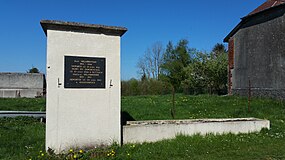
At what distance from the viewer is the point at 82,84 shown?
5.57m

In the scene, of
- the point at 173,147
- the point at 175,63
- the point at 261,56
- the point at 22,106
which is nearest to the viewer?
the point at 173,147

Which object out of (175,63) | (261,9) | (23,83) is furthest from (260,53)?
(23,83)

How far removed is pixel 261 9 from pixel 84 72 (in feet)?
61.2

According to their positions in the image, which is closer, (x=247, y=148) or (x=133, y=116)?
(x=247, y=148)

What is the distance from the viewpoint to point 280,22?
53.7ft

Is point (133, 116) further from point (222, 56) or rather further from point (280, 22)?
point (222, 56)

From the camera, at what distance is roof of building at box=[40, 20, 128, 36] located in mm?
5280

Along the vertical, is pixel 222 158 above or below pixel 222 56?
below

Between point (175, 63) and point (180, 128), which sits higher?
point (175, 63)

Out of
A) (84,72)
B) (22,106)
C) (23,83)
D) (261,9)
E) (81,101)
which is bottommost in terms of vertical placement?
(22,106)

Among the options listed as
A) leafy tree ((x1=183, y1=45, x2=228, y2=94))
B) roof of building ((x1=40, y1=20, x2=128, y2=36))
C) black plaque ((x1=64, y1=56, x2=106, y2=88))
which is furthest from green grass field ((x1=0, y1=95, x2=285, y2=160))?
leafy tree ((x1=183, y1=45, x2=228, y2=94))

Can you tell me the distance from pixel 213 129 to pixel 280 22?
42.7ft

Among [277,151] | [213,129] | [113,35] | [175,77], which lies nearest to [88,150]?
[113,35]

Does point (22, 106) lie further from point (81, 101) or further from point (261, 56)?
point (261, 56)
